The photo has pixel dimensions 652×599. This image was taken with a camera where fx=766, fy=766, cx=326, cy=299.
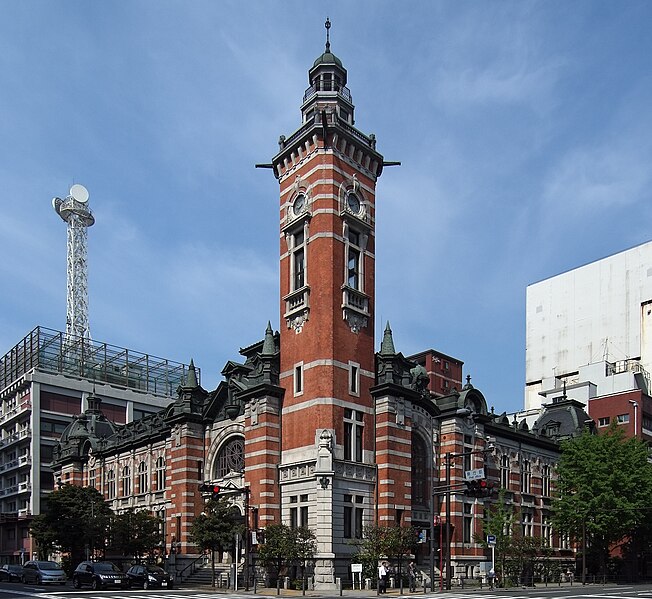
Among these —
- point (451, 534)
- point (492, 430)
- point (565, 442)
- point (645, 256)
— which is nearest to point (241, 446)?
point (451, 534)

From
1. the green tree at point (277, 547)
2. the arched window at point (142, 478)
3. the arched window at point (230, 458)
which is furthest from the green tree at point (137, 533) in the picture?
the green tree at point (277, 547)

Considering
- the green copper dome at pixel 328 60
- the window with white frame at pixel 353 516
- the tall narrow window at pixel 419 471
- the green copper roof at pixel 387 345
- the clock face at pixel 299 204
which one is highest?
the green copper dome at pixel 328 60

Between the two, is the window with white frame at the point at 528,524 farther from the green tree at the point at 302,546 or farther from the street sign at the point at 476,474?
the green tree at the point at 302,546

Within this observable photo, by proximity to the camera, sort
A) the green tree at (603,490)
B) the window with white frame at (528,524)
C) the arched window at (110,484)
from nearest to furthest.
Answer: the green tree at (603,490), the window with white frame at (528,524), the arched window at (110,484)

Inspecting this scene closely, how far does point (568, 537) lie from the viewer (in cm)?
6147

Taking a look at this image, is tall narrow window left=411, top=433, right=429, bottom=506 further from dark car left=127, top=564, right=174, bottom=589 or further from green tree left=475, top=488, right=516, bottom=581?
dark car left=127, top=564, right=174, bottom=589

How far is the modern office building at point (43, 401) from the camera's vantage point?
289 feet

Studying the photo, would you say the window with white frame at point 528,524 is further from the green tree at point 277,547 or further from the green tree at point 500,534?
the green tree at point 277,547

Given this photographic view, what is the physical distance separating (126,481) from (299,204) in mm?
31488

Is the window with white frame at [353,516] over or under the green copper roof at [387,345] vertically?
under

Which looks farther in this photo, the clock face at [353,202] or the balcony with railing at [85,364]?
the balcony with railing at [85,364]

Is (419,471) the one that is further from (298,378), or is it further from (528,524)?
(528,524)

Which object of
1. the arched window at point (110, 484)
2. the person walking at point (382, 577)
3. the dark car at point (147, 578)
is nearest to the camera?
the person walking at point (382, 577)

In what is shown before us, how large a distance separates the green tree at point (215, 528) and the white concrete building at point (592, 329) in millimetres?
48017
